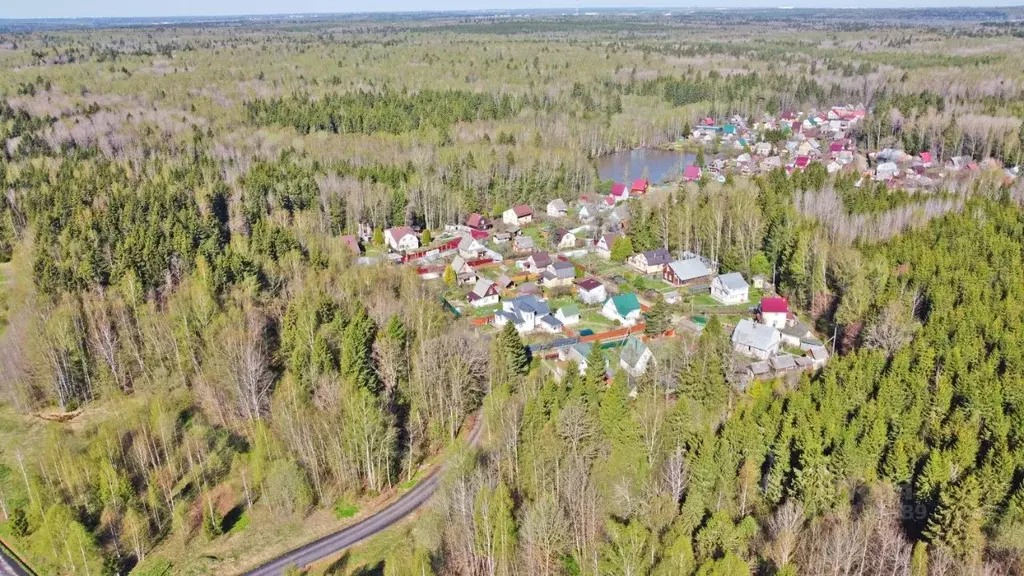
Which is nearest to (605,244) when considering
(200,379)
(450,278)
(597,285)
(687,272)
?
(687,272)

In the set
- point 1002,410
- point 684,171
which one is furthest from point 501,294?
point 684,171

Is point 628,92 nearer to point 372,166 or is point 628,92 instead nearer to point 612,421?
point 372,166

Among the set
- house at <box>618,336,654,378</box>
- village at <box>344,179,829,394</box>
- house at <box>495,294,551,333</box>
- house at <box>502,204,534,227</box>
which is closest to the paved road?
village at <box>344,179,829,394</box>

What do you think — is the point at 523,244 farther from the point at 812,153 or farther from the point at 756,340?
the point at 812,153

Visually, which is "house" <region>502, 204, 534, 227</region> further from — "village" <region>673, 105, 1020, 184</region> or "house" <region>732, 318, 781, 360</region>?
"house" <region>732, 318, 781, 360</region>

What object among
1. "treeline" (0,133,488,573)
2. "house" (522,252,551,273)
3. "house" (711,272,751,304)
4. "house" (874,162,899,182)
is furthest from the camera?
"house" (874,162,899,182)
